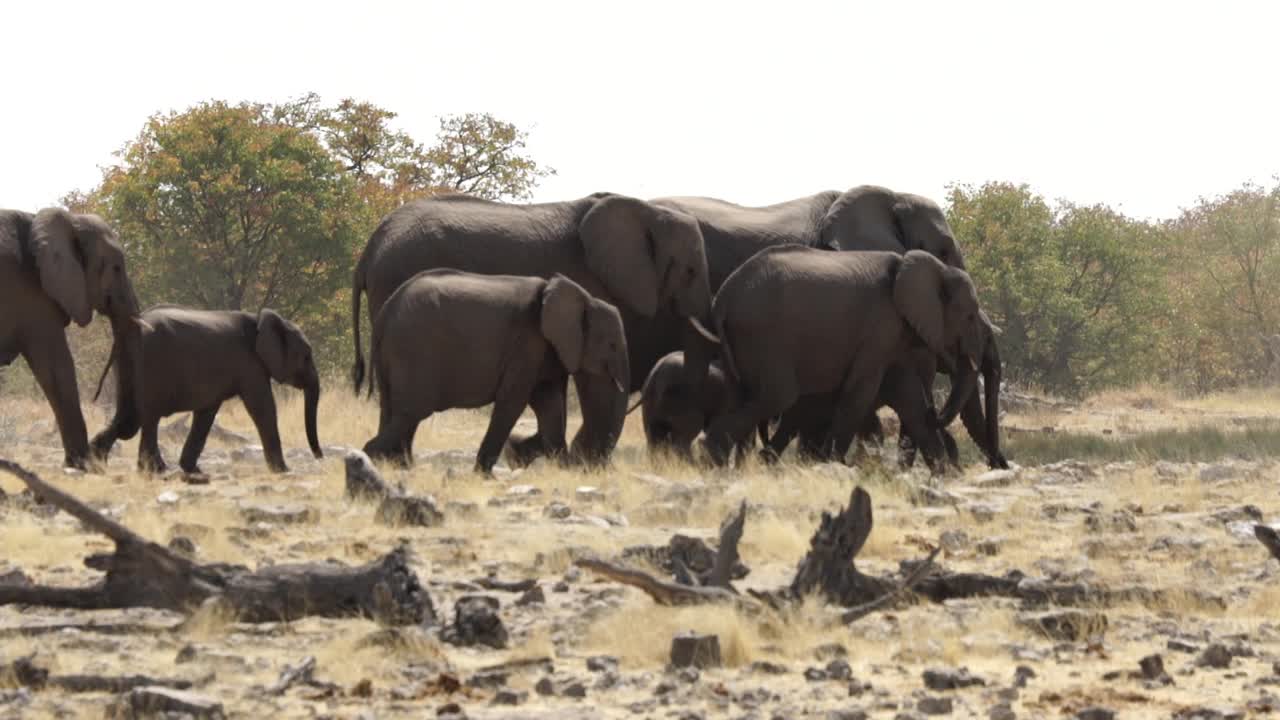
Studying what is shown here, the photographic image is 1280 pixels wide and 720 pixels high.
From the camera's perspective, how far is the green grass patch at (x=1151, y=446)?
74.6 feet

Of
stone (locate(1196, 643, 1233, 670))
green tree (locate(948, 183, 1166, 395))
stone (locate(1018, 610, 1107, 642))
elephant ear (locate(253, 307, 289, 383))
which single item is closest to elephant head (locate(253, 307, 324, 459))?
elephant ear (locate(253, 307, 289, 383))

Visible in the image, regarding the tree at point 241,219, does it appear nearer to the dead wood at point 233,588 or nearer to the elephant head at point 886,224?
the elephant head at point 886,224

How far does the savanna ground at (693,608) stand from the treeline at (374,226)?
677 inches

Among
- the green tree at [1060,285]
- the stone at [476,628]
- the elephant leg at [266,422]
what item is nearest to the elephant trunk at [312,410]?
the elephant leg at [266,422]

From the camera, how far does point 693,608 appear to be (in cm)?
968

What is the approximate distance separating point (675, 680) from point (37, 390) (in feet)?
112

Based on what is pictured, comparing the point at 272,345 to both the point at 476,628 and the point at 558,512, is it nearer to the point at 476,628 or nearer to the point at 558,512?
the point at 558,512

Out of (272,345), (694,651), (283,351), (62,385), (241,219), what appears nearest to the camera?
(694,651)

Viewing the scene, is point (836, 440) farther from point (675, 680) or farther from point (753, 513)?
point (675, 680)

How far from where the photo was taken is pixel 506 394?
1872 cm

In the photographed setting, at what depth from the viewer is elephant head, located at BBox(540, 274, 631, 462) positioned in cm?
1861

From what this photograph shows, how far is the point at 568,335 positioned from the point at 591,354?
0.41 m

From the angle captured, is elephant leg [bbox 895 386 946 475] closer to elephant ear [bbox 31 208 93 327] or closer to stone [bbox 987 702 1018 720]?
elephant ear [bbox 31 208 93 327]

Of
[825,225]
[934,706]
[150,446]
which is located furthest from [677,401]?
[934,706]
